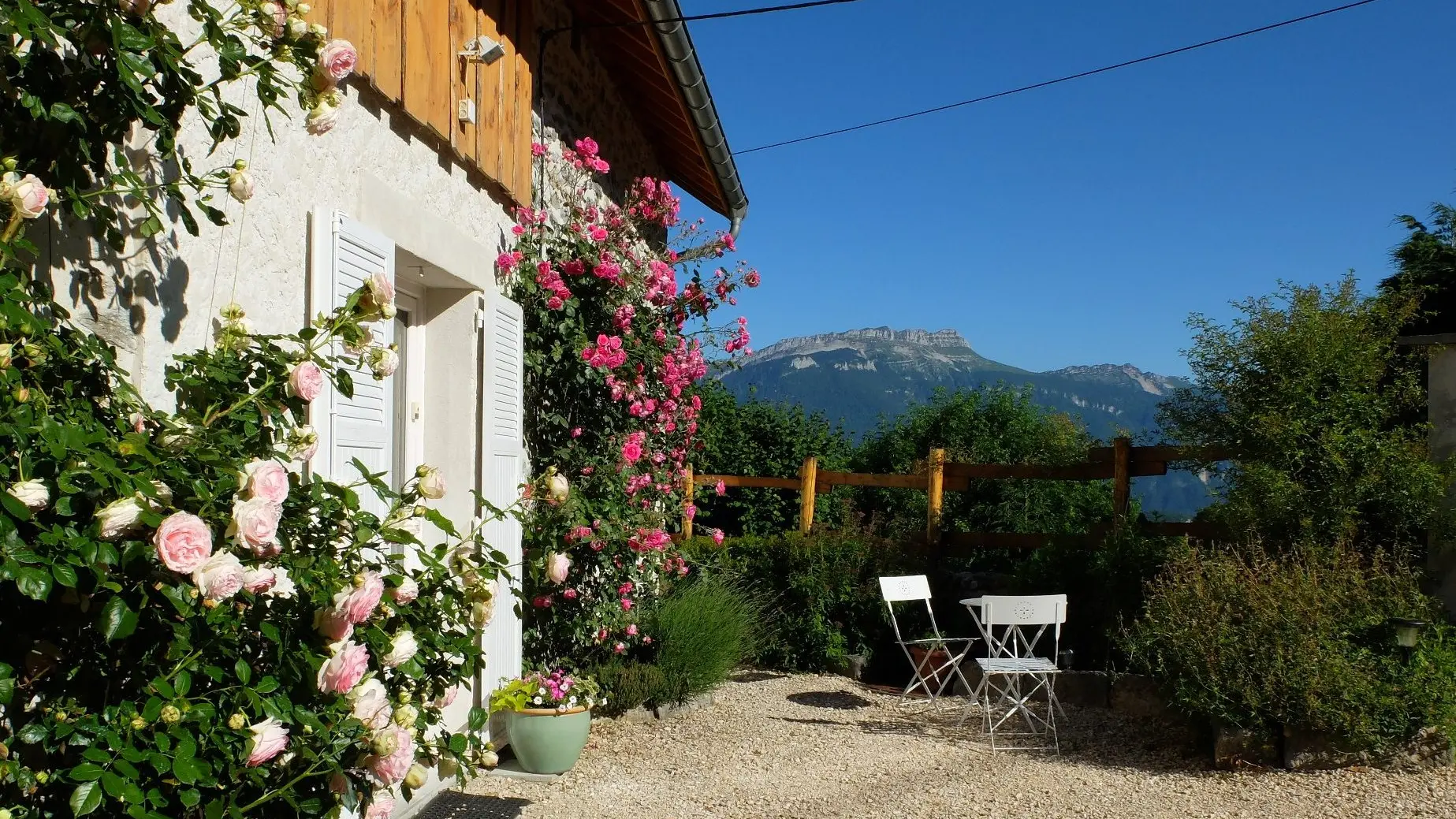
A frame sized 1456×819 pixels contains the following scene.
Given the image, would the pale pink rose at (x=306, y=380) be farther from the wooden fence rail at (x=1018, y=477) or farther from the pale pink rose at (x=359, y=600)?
the wooden fence rail at (x=1018, y=477)

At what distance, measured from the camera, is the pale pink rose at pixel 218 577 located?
1.57 meters

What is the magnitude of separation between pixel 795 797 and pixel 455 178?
9.60 ft

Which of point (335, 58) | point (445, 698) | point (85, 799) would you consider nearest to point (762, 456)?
point (445, 698)

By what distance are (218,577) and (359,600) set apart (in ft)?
1.15

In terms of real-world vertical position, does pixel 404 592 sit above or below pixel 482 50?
below

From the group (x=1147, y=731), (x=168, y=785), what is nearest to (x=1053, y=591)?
(x=1147, y=731)

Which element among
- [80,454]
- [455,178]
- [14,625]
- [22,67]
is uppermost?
[455,178]

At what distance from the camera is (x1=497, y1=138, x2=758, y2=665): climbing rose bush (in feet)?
17.6

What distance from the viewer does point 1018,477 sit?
25.8 ft

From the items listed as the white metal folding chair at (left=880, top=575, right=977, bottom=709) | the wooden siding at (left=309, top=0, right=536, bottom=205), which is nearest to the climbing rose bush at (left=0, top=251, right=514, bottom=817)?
the wooden siding at (left=309, top=0, right=536, bottom=205)

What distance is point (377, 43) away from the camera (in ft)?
11.3

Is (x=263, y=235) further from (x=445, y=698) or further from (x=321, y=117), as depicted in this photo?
(x=445, y=698)

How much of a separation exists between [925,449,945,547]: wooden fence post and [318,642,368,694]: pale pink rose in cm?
654

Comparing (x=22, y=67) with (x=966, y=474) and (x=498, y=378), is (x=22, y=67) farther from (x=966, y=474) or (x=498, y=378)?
(x=966, y=474)
